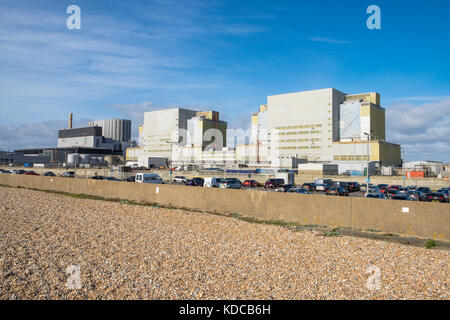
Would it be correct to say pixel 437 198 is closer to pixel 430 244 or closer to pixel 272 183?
pixel 430 244

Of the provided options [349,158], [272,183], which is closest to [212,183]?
[272,183]

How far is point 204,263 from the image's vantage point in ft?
38.3

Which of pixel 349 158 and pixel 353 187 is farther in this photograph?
pixel 349 158

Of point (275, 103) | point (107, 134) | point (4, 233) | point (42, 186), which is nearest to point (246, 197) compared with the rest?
point (4, 233)

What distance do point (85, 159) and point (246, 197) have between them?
121m

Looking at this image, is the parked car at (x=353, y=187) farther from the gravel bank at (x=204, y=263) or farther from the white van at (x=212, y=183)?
the gravel bank at (x=204, y=263)

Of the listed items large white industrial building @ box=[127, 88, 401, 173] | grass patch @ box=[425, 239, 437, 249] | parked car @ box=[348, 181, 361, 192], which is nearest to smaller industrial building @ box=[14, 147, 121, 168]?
large white industrial building @ box=[127, 88, 401, 173]

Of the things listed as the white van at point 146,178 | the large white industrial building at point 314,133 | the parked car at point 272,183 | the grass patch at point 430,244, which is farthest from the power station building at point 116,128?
the grass patch at point 430,244

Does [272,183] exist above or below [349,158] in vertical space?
below

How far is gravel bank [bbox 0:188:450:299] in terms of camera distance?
30.1 feet

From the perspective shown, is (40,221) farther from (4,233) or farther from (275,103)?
(275,103)

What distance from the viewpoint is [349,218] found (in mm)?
17688

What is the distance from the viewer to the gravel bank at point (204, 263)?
9.17 m

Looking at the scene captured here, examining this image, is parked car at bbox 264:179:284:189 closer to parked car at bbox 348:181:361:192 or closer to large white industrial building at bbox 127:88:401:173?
parked car at bbox 348:181:361:192
